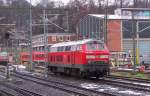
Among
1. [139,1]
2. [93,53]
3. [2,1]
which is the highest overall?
[139,1]

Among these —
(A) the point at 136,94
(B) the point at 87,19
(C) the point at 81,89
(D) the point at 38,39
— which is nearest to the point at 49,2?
(C) the point at 81,89

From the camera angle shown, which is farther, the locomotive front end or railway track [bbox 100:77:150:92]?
the locomotive front end

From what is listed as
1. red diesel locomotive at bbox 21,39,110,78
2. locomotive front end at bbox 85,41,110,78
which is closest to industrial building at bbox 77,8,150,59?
red diesel locomotive at bbox 21,39,110,78

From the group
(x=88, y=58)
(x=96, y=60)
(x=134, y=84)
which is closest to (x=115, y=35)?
(x=96, y=60)

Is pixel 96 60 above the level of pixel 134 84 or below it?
above

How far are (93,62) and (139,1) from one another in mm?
61783

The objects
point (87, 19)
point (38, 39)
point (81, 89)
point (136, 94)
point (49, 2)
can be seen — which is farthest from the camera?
point (38, 39)

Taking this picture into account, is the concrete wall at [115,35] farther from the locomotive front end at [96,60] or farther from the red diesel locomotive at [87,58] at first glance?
the locomotive front end at [96,60]

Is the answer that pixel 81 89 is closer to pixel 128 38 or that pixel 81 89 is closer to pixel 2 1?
pixel 2 1

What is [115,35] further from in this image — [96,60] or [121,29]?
[96,60]

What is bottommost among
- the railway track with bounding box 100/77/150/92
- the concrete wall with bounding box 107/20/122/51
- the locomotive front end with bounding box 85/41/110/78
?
the railway track with bounding box 100/77/150/92

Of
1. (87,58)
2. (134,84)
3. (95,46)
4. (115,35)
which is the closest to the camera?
(134,84)

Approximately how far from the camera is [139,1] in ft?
298

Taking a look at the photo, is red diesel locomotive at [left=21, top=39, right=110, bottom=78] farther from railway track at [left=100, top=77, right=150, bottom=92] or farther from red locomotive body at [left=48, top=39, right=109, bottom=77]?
railway track at [left=100, top=77, right=150, bottom=92]
